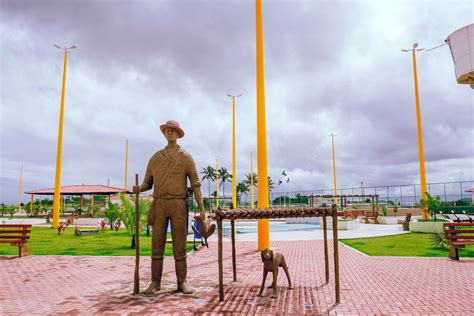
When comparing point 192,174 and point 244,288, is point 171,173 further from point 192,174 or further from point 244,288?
point 244,288

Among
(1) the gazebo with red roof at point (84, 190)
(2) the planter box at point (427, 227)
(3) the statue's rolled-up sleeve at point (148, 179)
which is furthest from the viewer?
(1) the gazebo with red roof at point (84, 190)

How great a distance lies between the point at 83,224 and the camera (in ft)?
84.5

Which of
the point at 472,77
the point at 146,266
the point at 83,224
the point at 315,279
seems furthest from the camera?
the point at 83,224

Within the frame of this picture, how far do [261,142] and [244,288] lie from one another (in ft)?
16.2

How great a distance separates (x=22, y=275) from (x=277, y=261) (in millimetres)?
5803

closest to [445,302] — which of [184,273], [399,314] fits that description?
[399,314]

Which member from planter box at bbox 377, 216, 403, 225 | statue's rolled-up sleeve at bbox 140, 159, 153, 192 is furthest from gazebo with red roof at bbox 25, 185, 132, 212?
statue's rolled-up sleeve at bbox 140, 159, 153, 192

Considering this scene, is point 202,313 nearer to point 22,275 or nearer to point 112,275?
point 112,275

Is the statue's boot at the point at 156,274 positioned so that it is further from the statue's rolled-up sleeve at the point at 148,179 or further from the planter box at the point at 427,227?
the planter box at the point at 427,227

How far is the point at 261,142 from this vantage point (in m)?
10.3

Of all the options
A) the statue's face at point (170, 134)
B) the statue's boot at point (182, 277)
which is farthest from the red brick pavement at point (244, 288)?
the statue's face at point (170, 134)

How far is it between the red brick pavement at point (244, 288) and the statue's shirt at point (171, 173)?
5.96 feet

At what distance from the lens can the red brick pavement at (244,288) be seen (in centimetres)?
512

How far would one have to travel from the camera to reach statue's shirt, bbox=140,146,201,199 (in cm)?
634
